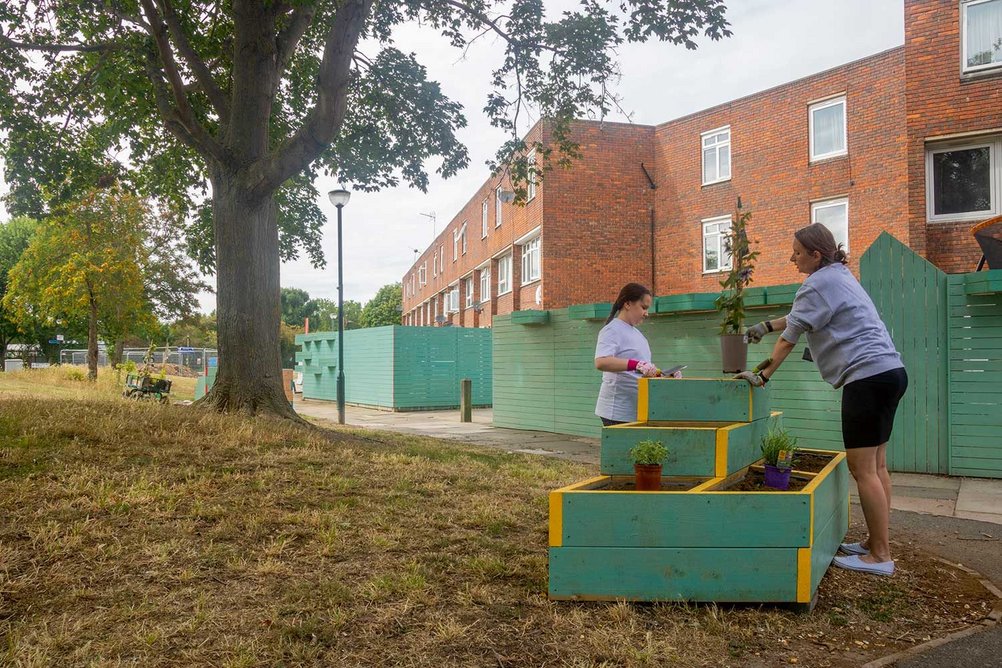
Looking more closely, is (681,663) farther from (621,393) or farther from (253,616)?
(621,393)

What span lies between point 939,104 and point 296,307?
9523 centimetres

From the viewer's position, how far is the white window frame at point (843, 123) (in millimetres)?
18953

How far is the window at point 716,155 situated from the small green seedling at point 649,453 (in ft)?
65.3

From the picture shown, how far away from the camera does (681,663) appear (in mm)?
2848

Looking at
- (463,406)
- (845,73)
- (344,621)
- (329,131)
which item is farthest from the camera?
(845,73)

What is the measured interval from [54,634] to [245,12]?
766cm

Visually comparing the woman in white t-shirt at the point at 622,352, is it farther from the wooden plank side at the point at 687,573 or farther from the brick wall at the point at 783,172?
the brick wall at the point at 783,172

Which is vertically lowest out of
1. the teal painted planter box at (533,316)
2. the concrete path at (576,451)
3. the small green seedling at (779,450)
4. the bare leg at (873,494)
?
the concrete path at (576,451)

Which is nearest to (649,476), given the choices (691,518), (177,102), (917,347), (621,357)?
→ (691,518)

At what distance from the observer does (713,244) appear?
2205cm

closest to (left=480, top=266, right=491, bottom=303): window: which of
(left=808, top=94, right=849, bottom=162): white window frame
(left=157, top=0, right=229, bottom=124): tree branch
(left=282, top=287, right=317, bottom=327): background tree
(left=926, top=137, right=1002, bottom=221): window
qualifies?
(left=808, top=94, right=849, bottom=162): white window frame

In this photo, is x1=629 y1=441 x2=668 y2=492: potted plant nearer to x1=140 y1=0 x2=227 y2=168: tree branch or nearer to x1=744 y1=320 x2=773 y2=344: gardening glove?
x1=744 y1=320 x2=773 y2=344: gardening glove

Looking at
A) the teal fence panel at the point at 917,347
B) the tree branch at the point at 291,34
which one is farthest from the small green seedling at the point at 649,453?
the tree branch at the point at 291,34

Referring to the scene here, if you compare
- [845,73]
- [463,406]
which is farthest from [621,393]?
[845,73]
